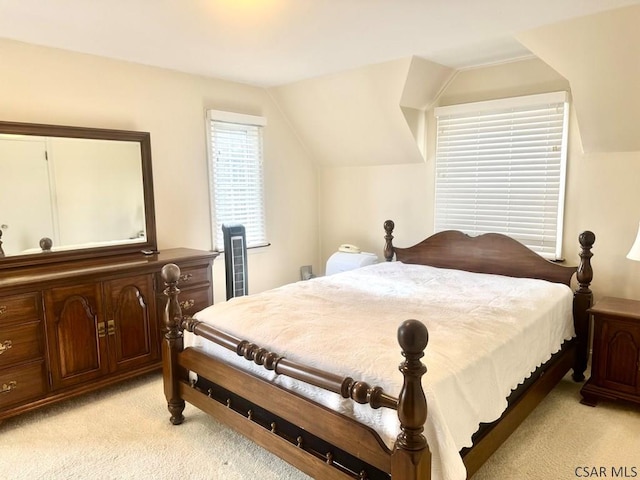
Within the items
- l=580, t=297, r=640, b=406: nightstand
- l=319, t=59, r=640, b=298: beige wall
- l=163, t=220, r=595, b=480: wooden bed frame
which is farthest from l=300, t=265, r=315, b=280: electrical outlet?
l=580, t=297, r=640, b=406: nightstand

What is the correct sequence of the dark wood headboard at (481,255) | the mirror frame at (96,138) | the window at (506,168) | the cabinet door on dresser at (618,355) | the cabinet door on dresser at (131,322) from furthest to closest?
1. the window at (506,168)
2. the dark wood headboard at (481,255)
3. the cabinet door on dresser at (131,322)
4. the mirror frame at (96,138)
5. the cabinet door on dresser at (618,355)

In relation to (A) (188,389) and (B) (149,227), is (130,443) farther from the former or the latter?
(B) (149,227)

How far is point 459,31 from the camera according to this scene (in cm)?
282

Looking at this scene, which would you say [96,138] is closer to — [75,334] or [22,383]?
[75,334]

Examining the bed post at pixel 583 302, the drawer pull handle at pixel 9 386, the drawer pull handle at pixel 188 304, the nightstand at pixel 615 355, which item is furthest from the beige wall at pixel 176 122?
the nightstand at pixel 615 355

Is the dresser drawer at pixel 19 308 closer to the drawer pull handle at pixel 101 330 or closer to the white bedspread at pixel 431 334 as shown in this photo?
the drawer pull handle at pixel 101 330

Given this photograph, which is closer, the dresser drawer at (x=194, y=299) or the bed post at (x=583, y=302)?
the bed post at (x=583, y=302)

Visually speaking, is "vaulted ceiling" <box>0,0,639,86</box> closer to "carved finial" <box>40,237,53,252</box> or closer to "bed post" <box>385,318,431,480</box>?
"carved finial" <box>40,237,53,252</box>

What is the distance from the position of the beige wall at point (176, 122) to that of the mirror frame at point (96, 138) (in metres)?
0.11

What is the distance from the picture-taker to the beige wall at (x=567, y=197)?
3.20 metres

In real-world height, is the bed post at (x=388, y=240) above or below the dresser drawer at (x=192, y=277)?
above

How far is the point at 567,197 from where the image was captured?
3430 mm

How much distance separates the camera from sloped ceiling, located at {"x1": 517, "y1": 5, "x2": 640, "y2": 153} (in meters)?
2.59

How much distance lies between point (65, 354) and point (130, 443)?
30.2 inches
